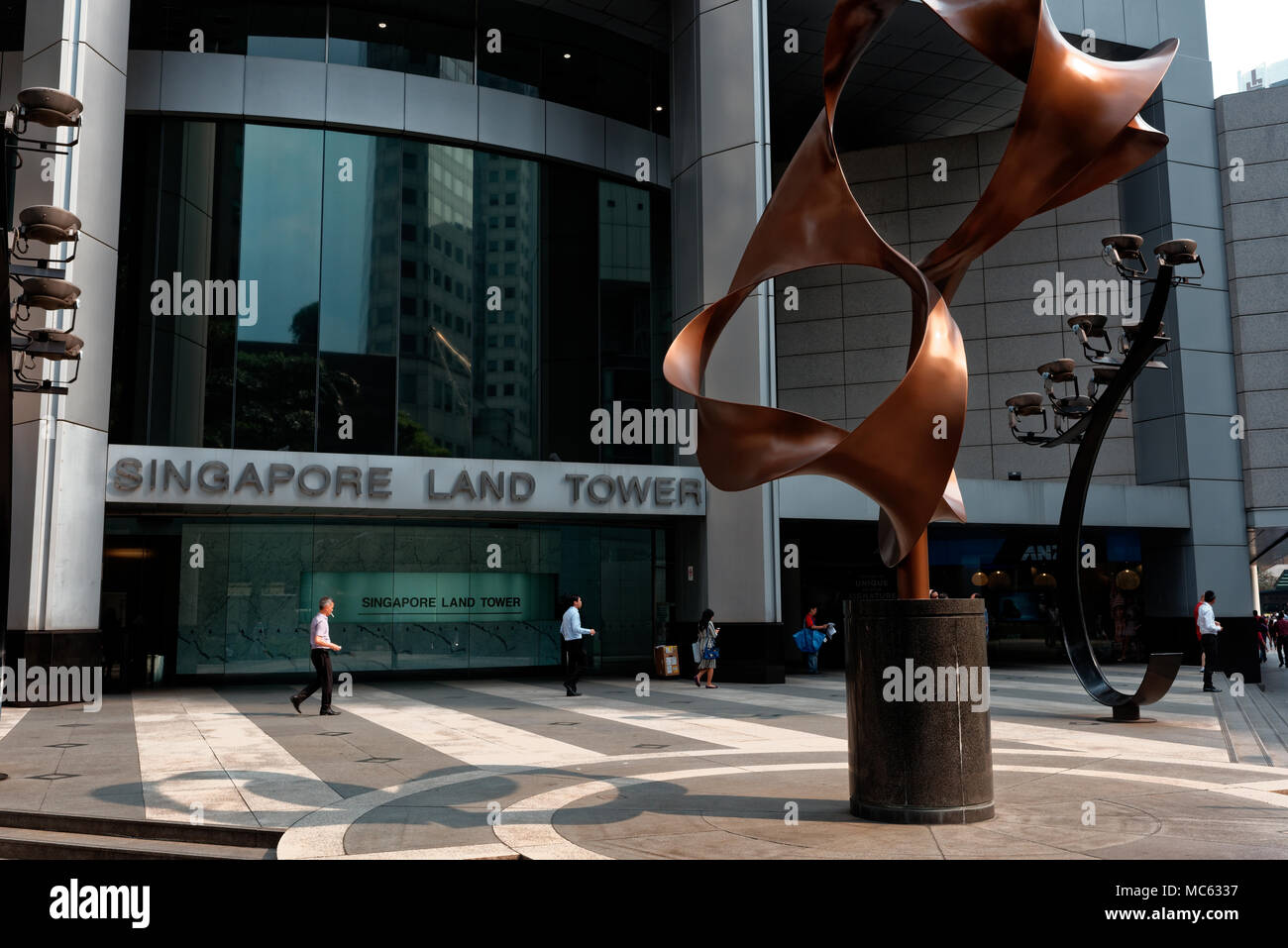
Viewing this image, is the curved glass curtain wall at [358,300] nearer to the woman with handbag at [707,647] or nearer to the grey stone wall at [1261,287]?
the woman with handbag at [707,647]

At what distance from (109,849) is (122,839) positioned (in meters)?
0.39

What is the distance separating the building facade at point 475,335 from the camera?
2020 centimetres

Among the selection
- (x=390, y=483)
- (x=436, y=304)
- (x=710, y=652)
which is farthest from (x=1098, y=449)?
(x=436, y=304)

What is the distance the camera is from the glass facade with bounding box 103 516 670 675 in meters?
22.9

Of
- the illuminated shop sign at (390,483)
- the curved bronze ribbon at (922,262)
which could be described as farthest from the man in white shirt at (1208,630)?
the curved bronze ribbon at (922,262)

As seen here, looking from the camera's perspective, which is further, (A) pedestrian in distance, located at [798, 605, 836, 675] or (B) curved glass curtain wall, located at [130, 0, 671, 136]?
(A) pedestrian in distance, located at [798, 605, 836, 675]

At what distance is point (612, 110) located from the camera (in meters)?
26.1

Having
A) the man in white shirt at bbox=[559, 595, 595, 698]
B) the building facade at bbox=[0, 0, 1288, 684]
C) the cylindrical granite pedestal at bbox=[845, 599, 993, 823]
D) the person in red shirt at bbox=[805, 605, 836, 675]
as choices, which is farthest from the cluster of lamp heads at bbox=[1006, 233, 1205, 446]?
the person in red shirt at bbox=[805, 605, 836, 675]

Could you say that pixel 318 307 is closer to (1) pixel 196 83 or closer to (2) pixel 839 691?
(1) pixel 196 83

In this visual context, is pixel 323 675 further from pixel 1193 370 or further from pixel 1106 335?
pixel 1193 370

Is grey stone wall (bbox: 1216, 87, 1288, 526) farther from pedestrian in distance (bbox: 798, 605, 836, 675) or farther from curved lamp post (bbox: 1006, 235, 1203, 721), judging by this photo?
curved lamp post (bbox: 1006, 235, 1203, 721)

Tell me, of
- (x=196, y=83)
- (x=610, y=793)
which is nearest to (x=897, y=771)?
(x=610, y=793)

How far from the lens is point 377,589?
78.4 feet
